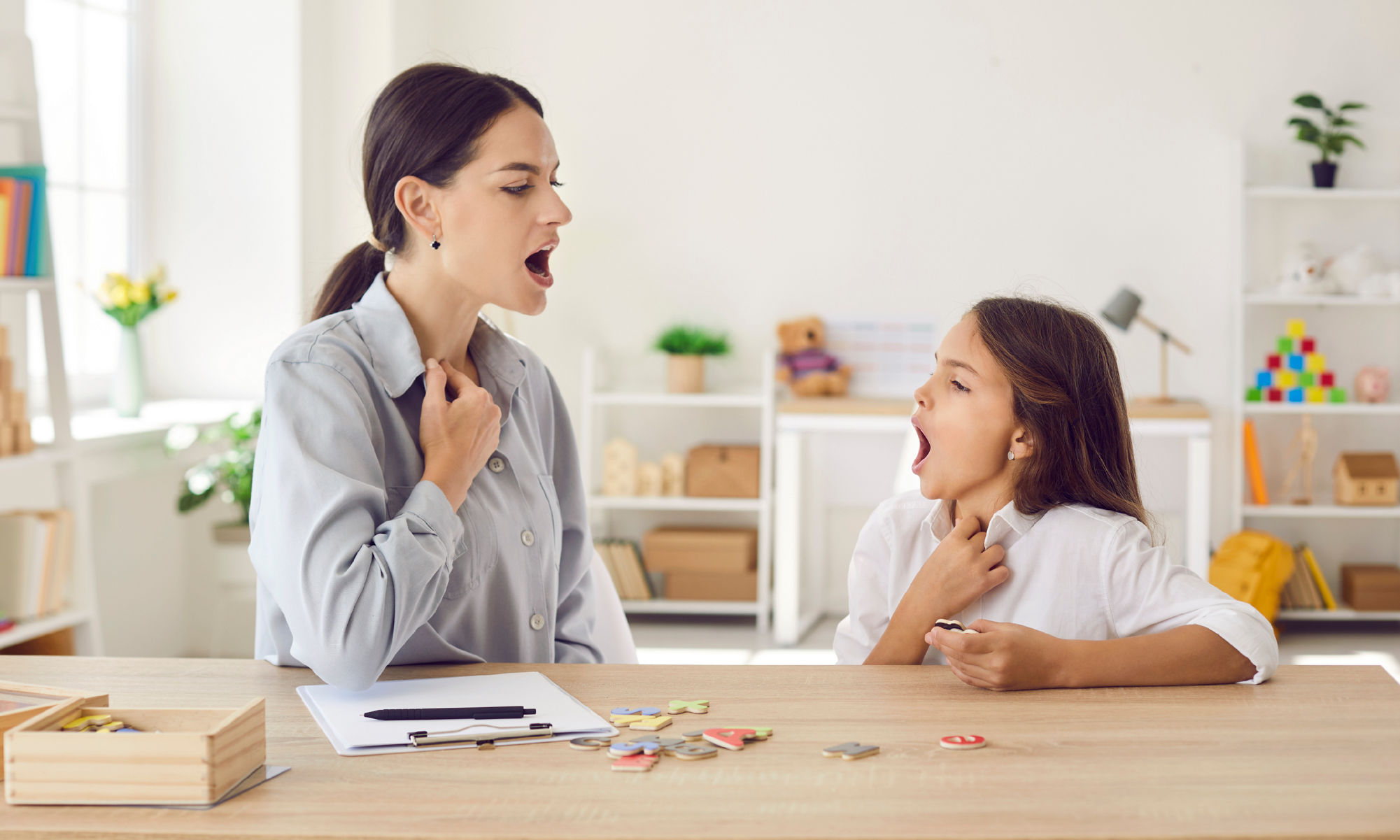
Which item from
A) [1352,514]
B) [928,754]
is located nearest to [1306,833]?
[928,754]

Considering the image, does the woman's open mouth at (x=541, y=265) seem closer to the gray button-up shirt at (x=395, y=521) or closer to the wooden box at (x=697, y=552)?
the gray button-up shirt at (x=395, y=521)

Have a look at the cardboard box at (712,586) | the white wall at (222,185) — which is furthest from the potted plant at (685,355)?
the white wall at (222,185)

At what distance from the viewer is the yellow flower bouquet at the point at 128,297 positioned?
3588mm

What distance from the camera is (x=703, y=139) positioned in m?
4.73

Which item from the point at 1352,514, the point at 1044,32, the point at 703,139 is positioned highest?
the point at 1044,32

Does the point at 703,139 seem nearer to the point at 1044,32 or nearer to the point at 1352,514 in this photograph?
the point at 1044,32

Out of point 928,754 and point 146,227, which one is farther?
point 146,227

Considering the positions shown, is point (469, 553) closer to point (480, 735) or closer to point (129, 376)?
point (480, 735)

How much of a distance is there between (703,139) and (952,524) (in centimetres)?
341

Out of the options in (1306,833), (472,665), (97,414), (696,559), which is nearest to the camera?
(1306,833)

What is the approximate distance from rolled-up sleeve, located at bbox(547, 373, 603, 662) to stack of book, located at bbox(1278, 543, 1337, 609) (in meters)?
3.53

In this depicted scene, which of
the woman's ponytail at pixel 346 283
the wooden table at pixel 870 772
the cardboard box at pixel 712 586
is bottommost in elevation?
the cardboard box at pixel 712 586

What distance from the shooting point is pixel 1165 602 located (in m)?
1.33

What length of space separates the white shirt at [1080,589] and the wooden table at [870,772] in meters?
0.12
